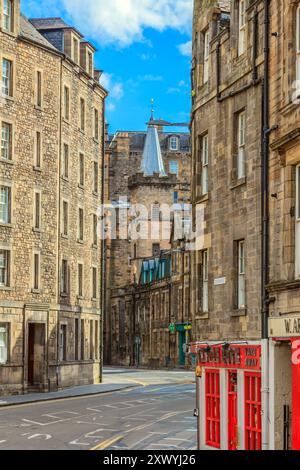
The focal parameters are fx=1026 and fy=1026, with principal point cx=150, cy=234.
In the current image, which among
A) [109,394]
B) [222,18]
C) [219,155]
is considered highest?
[222,18]

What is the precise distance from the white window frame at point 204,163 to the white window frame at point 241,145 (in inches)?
89.5

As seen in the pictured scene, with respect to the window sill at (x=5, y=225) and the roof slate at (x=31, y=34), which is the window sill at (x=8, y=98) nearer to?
the roof slate at (x=31, y=34)

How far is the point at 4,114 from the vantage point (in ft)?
174

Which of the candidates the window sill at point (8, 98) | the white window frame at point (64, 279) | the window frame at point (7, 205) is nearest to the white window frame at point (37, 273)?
the window frame at point (7, 205)

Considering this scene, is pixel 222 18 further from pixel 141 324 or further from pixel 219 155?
pixel 141 324

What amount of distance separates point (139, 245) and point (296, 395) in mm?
97462

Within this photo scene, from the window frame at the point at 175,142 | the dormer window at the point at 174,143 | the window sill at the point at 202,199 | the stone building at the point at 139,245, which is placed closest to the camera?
the window sill at the point at 202,199

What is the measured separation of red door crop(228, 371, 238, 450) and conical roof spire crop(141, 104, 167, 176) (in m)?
97.8

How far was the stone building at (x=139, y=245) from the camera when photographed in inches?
4151

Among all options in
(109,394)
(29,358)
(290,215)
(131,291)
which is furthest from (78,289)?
(131,291)

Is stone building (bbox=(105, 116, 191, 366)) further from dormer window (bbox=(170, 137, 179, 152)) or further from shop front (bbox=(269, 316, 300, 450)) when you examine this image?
shop front (bbox=(269, 316, 300, 450))

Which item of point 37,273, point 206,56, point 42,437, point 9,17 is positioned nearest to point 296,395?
point 206,56

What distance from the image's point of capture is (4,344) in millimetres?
51938

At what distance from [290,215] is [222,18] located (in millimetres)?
8608
